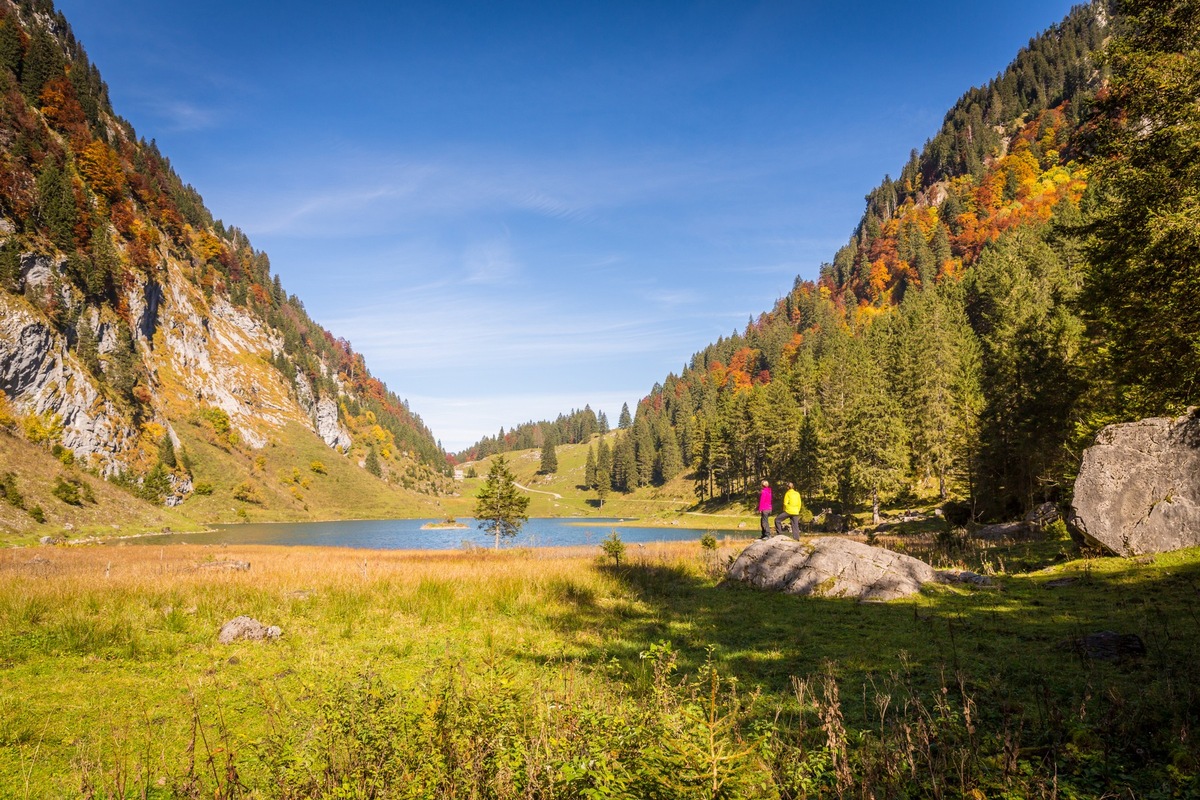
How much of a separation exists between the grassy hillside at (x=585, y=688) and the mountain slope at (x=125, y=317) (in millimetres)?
76075

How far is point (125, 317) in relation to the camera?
96.1 m

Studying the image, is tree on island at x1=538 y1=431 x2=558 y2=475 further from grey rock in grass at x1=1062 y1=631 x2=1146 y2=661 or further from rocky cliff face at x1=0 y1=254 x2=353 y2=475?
grey rock in grass at x1=1062 y1=631 x2=1146 y2=661

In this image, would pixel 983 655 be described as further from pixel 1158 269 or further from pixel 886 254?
pixel 886 254

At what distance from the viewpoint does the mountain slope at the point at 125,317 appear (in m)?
70.6

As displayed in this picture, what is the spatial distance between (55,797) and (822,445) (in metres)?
61.0

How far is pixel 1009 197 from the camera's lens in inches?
5037

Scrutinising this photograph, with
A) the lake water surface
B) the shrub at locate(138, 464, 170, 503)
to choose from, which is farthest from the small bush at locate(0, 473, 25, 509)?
the shrub at locate(138, 464, 170, 503)

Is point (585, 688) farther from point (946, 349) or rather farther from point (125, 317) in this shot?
point (125, 317)

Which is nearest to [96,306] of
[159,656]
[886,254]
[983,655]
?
[159,656]

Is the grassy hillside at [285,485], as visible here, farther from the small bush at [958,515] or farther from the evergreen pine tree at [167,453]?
the small bush at [958,515]

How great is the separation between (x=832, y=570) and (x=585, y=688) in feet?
36.8

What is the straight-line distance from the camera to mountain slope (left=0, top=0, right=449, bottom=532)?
70625 mm

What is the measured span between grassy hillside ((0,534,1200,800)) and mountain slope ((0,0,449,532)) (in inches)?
2995

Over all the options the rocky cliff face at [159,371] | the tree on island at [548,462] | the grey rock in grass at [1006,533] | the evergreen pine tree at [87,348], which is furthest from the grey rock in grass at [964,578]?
the tree on island at [548,462]
